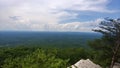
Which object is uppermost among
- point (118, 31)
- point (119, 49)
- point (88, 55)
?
point (118, 31)

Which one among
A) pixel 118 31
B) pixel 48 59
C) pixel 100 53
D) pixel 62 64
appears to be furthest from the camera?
pixel 100 53

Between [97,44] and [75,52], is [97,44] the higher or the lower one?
the higher one

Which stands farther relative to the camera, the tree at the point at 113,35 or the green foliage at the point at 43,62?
the tree at the point at 113,35

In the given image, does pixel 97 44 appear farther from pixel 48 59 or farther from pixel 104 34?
pixel 48 59

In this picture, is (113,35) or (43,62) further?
(113,35)

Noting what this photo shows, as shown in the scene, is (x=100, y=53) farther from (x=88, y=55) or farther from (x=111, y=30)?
(x=88, y=55)

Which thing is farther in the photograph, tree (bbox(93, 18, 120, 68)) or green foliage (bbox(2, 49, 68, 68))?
tree (bbox(93, 18, 120, 68))

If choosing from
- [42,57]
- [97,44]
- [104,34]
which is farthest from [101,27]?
[42,57]

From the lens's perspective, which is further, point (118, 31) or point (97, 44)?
point (97, 44)

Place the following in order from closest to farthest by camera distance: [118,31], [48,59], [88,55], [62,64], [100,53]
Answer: [62,64] → [48,59] → [118,31] → [100,53] → [88,55]
